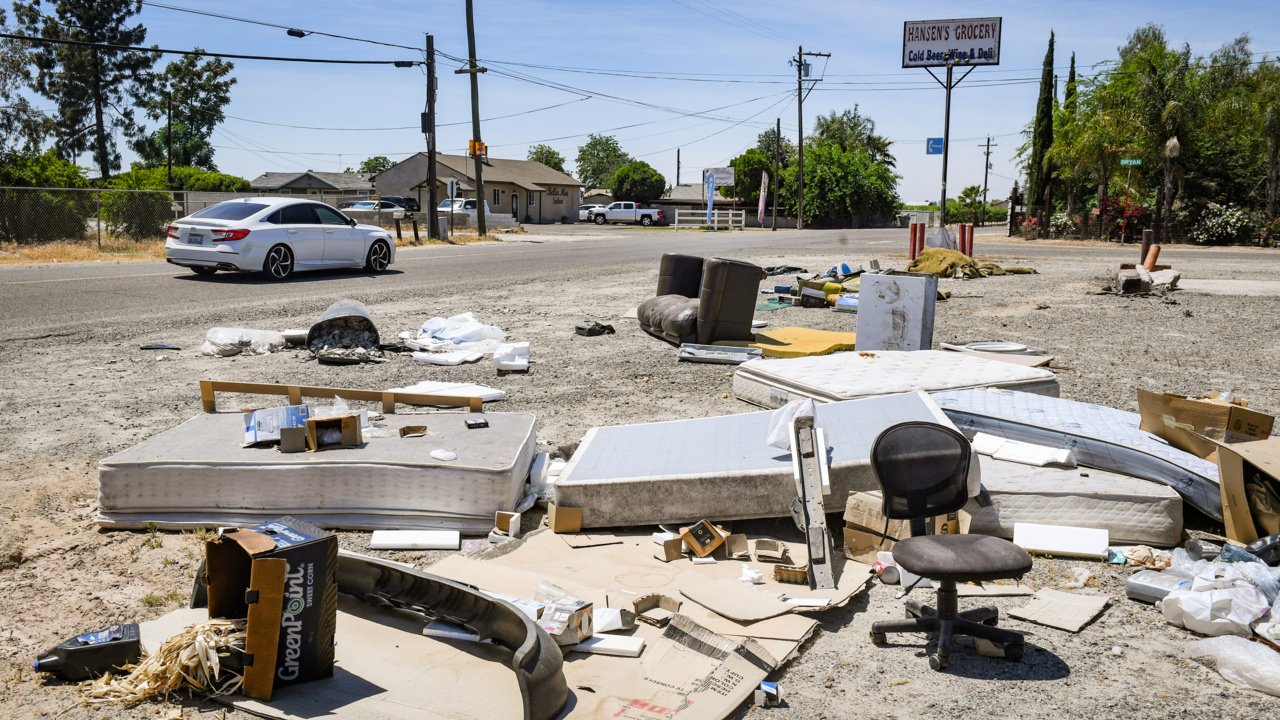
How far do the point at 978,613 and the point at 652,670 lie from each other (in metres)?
1.35

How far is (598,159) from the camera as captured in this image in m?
128

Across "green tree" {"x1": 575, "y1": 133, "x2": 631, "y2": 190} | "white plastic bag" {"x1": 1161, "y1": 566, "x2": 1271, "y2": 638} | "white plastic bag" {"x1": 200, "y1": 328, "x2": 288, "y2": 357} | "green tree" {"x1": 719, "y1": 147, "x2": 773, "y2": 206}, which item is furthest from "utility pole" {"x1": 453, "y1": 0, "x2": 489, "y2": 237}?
"green tree" {"x1": 575, "y1": 133, "x2": 631, "y2": 190}

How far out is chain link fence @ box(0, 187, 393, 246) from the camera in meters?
20.8

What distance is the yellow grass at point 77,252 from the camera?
18797mm

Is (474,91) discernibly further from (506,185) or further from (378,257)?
(506,185)

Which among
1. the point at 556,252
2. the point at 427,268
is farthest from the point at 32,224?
the point at 556,252

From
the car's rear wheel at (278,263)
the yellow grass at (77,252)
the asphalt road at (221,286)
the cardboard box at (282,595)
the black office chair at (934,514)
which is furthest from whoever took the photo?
the yellow grass at (77,252)

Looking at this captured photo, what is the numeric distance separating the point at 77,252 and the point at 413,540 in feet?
65.2

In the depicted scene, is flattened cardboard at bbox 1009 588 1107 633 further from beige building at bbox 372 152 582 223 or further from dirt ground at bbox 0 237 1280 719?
beige building at bbox 372 152 582 223

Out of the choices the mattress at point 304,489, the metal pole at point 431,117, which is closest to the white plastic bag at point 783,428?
the mattress at point 304,489

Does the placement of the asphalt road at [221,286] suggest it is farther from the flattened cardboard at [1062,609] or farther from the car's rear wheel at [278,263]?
the flattened cardboard at [1062,609]

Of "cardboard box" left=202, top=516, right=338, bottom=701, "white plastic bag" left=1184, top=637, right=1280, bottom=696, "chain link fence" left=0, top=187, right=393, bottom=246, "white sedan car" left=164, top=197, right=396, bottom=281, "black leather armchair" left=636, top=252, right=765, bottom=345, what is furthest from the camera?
"chain link fence" left=0, top=187, right=393, bottom=246

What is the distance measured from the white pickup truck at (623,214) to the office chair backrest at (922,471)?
57575mm

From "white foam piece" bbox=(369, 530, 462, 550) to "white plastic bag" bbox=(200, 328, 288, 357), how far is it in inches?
204
